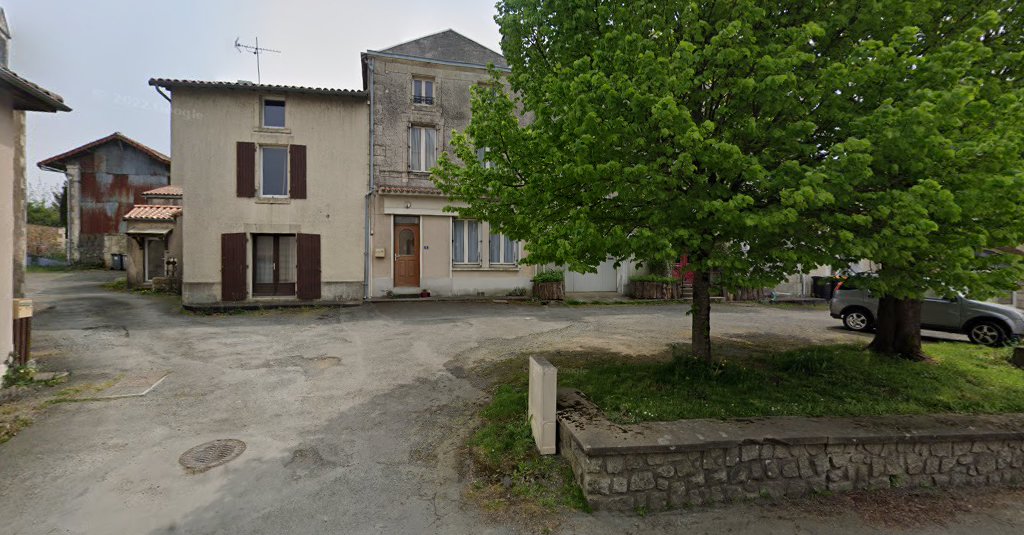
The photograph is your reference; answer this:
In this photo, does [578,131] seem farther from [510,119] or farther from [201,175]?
[201,175]

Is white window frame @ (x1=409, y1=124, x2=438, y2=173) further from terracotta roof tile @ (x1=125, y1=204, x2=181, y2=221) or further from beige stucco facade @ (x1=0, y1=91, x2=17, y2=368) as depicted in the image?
beige stucco facade @ (x1=0, y1=91, x2=17, y2=368)

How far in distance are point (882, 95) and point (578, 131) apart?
9.36 feet

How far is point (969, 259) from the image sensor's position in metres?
3.78

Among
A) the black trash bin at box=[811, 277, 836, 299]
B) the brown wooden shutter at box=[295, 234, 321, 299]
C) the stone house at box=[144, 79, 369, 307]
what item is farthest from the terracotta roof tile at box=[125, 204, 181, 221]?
the black trash bin at box=[811, 277, 836, 299]

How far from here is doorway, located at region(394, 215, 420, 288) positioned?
15.2 meters

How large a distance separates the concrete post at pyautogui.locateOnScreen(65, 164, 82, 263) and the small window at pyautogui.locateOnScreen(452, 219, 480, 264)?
24.0 metres

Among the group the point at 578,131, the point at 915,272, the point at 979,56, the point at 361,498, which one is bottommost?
the point at 361,498

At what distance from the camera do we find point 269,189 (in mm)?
14008

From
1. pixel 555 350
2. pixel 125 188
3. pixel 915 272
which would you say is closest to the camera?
pixel 915 272

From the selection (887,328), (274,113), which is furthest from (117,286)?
(887,328)

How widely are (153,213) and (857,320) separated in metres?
24.1

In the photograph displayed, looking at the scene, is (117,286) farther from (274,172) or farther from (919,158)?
(919,158)

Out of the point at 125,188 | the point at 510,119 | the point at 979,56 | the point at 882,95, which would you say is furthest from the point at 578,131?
the point at 125,188

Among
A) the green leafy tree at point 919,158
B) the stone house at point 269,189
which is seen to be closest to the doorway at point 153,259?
the stone house at point 269,189
